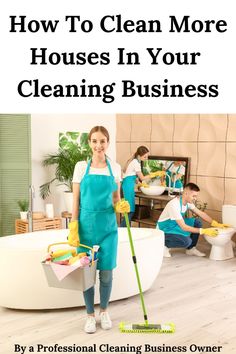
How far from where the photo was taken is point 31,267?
3.08 metres

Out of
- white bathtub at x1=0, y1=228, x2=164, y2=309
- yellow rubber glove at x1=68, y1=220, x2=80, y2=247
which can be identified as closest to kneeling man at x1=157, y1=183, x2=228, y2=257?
white bathtub at x1=0, y1=228, x2=164, y2=309

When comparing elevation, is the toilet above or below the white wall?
below

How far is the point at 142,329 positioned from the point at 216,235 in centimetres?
199

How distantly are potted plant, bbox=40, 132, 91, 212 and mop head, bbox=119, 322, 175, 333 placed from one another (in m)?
3.05

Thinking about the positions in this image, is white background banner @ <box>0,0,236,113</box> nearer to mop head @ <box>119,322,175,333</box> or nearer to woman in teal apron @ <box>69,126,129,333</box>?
woman in teal apron @ <box>69,126,129,333</box>

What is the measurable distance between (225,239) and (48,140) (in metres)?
2.72

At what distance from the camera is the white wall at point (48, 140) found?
19.2 ft

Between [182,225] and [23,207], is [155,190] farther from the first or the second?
[23,207]

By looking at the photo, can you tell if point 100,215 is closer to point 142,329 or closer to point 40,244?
point 142,329

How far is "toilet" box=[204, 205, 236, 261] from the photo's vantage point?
15.2ft

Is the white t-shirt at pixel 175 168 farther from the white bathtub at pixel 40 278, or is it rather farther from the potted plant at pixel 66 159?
the white bathtub at pixel 40 278

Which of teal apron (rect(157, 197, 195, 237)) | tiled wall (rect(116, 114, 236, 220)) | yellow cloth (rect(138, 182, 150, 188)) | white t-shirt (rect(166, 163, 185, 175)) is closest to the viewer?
teal apron (rect(157, 197, 195, 237))

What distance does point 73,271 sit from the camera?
8.69 feet

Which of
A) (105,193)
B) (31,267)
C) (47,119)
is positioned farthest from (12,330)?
(47,119)
